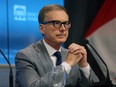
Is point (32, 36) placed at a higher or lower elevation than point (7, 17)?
lower

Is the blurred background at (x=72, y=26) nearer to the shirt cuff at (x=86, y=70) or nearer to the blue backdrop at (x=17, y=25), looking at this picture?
the blue backdrop at (x=17, y=25)

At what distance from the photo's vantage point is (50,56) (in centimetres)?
210

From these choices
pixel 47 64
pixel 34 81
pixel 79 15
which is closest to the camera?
pixel 34 81

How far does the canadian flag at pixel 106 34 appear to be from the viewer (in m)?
3.84

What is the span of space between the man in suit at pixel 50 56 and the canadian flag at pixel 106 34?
171cm

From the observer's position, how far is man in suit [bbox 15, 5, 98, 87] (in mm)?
1901

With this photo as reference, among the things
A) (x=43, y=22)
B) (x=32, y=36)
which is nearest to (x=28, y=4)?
(x=32, y=36)

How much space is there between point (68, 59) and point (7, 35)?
1752mm

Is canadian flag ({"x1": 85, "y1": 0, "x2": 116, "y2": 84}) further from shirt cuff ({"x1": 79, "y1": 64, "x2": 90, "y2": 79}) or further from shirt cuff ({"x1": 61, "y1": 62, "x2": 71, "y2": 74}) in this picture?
shirt cuff ({"x1": 61, "y1": 62, "x2": 71, "y2": 74})

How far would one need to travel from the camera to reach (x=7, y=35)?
3.53m

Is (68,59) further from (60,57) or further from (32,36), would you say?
(32,36)

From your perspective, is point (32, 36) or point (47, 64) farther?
point (32, 36)

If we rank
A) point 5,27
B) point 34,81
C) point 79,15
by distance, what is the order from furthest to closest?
Result: 1. point 79,15
2. point 5,27
3. point 34,81

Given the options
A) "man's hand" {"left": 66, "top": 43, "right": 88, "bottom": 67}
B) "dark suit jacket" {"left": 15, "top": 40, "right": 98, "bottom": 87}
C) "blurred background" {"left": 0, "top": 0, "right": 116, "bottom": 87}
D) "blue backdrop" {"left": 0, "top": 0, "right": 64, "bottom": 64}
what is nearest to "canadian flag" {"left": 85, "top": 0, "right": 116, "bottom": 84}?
"blurred background" {"left": 0, "top": 0, "right": 116, "bottom": 87}
